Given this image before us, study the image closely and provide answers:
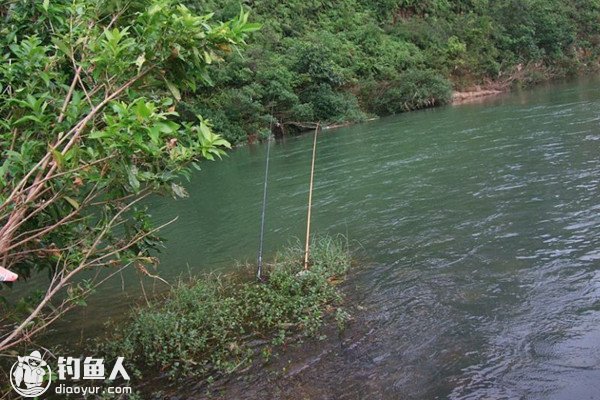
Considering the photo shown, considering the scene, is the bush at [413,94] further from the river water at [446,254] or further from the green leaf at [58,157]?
the green leaf at [58,157]

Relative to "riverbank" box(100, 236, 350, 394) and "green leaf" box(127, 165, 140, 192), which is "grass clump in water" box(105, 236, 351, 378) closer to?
"riverbank" box(100, 236, 350, 394)

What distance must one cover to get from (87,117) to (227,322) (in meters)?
2.87

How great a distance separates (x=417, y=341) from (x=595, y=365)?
1.44 metres

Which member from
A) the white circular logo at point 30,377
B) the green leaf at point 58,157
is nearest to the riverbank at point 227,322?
the white circular logo at point 30,377

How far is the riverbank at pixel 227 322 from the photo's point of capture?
199 inches

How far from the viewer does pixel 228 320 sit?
18.9ft

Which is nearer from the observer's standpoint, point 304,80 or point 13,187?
point 13,187

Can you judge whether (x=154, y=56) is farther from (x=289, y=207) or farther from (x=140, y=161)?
(x=289, y=207)

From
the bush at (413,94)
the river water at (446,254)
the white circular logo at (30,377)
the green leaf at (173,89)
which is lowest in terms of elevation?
the river water at (446,254)

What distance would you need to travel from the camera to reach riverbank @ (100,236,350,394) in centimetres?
505

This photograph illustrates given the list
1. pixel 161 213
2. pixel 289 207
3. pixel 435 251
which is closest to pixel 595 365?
pixel 435 251

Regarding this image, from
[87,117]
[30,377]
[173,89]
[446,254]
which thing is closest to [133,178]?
[87,117]

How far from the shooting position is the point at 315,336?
5.30 m

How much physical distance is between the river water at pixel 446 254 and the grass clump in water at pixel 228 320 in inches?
17.0
